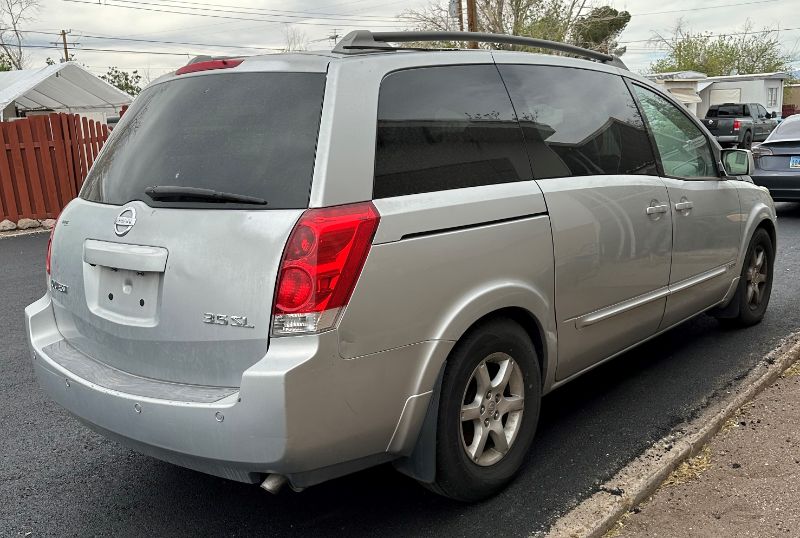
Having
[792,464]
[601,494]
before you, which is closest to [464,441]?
[601,494]

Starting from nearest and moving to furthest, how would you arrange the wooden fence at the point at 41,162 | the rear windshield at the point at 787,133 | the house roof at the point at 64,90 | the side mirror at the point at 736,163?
1. the side mirror at the point at 736,163
2. the rear windshield at the point at 787,133
3. the wooden fence at the point at 41,162
4. the house roof at the point at 64,90

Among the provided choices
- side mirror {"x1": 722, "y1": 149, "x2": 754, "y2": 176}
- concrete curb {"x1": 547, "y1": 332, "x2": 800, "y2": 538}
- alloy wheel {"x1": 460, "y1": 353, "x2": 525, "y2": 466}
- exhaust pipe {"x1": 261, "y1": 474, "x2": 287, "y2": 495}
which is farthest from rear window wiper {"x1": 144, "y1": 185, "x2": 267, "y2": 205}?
side mirror {"x1": 722, "y1": 149, "x2": 754, "y2": 176}

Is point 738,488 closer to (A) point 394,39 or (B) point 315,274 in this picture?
(B) point 315,274

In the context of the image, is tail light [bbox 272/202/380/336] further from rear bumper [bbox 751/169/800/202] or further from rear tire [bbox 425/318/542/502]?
rear bumper [bbox 751/169/800/202]

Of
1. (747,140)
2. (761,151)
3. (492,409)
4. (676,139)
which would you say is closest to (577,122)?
(676,139)

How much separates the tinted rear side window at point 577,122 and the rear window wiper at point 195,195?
1.36m

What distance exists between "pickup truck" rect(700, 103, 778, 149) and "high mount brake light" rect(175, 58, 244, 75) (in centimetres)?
2937

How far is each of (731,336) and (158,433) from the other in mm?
4213

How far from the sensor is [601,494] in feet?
10.0

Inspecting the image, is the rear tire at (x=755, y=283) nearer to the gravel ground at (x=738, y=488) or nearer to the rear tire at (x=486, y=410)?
the gravel ground at (x=738, y=488)

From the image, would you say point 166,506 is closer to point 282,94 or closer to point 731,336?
point 282,94

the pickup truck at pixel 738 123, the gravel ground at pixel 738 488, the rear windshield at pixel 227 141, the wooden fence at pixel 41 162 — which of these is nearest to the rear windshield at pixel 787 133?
the gravel ground at pixel 738 488

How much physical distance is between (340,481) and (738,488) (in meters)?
1.70

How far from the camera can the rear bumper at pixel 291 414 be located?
2359 mm
